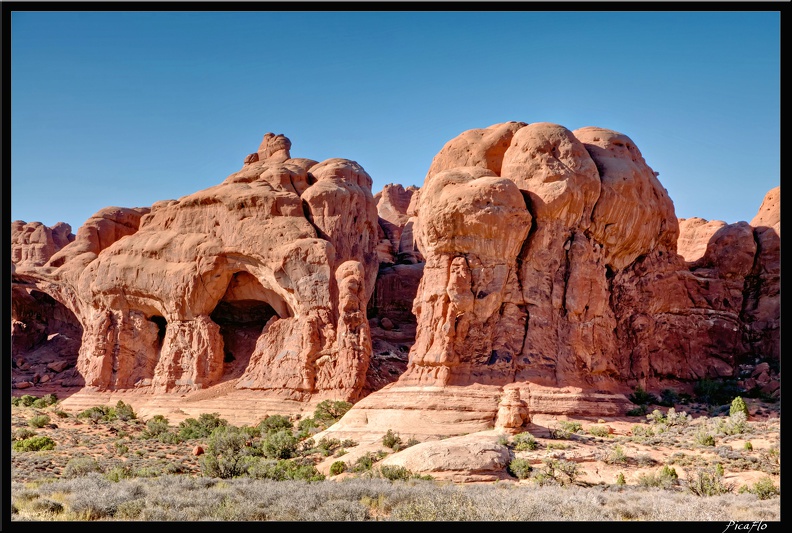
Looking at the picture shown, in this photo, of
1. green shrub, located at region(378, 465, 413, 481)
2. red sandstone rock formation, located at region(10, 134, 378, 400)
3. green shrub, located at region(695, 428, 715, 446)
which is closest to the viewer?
green shrub, located at region(378, 465, 413, 481)

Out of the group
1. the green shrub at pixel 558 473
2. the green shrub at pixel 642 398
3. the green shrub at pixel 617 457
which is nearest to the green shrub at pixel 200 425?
the green shrub at pixel 642 398

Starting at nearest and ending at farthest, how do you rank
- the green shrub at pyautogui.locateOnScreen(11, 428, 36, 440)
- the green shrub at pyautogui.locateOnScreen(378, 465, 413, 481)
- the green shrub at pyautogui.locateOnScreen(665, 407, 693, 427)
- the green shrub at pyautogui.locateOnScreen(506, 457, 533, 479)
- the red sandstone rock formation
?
1. the green shrub at pyautogui.locateOnScreen(378, 465, 413, 481)
2. the green shrub at pyautogui.locateOnScreen(506, 457, 533, 479)
3. the green shrub at pyautogui.locateOnScreen(665, 407, 693, 427)
4. the green shrub at pyautogui.locateOnScreen(11, 428, 36, 440)
5. the red sandstone rock formation

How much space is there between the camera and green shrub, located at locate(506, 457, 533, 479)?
25.9 m

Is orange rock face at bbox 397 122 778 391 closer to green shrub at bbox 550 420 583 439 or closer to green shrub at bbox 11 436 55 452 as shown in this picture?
green shrub at bbox 550 420 583 439

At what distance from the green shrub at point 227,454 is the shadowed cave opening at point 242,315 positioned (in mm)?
10100

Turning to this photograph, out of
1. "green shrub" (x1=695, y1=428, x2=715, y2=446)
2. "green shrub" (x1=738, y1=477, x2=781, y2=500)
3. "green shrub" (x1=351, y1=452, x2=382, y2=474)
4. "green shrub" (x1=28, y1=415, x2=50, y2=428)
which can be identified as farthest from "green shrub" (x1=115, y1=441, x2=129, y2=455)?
"green shrub" (x1=738, y1=477, x2=781, y2=500)

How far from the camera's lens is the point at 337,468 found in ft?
94.6

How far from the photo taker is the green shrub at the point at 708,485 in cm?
2289

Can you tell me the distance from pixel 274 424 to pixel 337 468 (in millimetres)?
12221

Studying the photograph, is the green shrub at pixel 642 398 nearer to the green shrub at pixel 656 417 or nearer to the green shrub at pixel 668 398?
the green shrub at pixel 668 398

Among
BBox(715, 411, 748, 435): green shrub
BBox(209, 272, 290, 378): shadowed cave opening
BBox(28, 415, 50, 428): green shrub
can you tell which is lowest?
BBox(28, 415, 50, 428): green shrub

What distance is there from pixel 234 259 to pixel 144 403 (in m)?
9.32

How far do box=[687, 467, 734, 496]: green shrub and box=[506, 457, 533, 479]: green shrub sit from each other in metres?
A: 4.59

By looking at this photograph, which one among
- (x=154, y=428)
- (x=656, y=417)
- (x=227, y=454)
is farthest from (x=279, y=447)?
(x=656, y=417)
